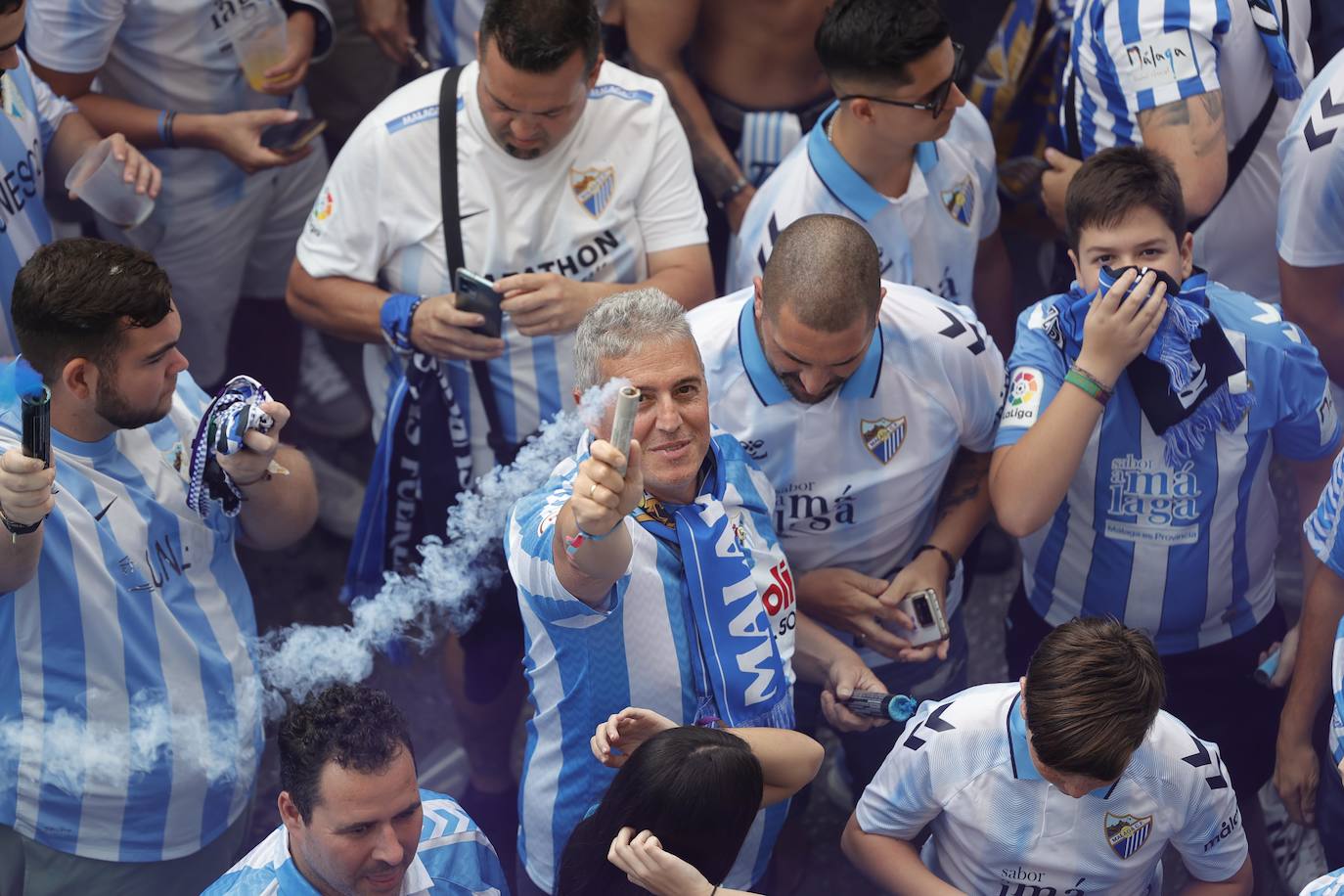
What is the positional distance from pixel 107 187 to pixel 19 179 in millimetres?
244

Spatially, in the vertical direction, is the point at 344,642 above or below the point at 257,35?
below

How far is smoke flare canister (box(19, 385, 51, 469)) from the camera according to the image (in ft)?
8.25

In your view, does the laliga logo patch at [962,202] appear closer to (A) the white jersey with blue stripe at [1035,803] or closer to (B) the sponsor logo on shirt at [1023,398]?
(B) the sponsor logo on shirt at [1023,398]

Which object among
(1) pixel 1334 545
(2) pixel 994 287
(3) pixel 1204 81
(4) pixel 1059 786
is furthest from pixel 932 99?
(4) pixel 1059 786

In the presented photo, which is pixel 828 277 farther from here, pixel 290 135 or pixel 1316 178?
pixel 290 135

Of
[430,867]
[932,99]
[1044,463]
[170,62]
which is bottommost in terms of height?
[430,867]

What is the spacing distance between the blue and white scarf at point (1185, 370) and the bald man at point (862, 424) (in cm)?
35

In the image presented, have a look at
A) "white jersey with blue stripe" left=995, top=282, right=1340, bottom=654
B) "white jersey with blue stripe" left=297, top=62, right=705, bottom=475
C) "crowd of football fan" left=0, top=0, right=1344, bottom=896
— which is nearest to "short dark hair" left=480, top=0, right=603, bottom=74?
"crowd of football fan" left=0, top=0, right=1344, bottom=896

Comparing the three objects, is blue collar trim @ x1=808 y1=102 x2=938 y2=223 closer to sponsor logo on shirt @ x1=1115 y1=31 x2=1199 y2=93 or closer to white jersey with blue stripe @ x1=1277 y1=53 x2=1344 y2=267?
sponsor logo on shirt @ x1=1115 y1=31 x2=1199 y2=93

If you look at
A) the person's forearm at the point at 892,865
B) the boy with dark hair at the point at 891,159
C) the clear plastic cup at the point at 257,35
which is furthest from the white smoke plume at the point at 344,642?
the clear plastic cup at the point at 257,35

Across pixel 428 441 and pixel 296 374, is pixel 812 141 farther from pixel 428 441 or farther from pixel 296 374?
pixel 296 374

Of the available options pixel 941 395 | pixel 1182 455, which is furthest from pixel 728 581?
pixel 1182 455

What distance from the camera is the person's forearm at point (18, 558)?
2684 millimetres

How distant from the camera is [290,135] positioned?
4191 millimetres
